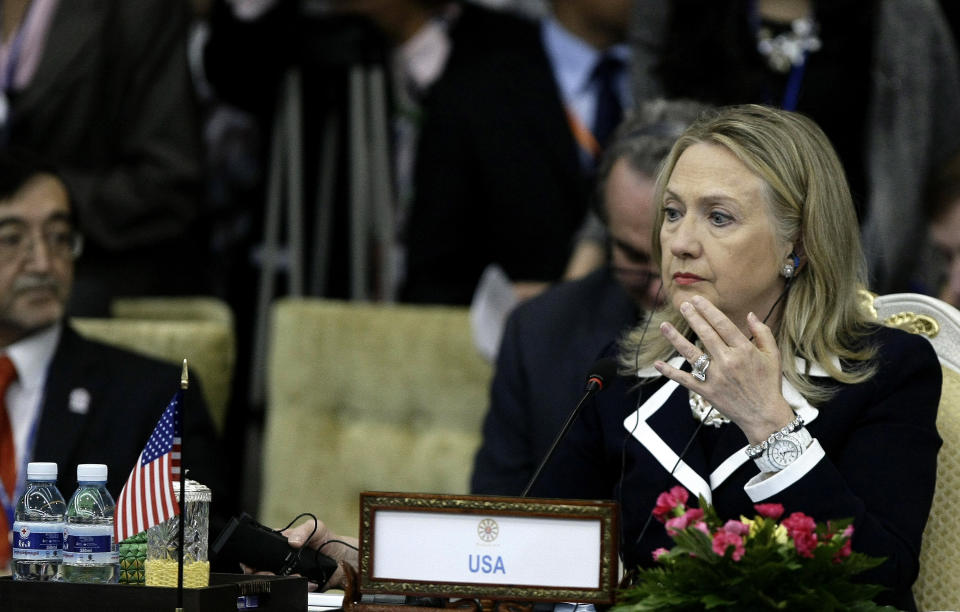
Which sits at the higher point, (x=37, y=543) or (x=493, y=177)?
(x=493, y=177)

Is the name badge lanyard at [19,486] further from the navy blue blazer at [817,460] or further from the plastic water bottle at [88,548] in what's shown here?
the navy blue blazer at [817,460]

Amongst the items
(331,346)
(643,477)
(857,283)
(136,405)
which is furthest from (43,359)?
(857,283)

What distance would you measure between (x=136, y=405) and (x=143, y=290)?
4.07ft

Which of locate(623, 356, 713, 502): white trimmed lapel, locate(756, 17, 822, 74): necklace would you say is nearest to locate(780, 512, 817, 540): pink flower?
locate(623, 356, 713, 502): white trimmed lapel

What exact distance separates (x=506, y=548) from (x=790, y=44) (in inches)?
110

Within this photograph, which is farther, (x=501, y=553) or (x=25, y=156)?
(x=25, y=156)

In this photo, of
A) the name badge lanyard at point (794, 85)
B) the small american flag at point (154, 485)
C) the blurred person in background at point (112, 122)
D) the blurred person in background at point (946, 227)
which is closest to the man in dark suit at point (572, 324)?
the name badge lanyard at point (794, 85)

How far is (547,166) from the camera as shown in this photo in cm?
532

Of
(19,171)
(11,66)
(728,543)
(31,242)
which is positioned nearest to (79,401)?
(31,242)

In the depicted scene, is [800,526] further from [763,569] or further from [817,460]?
[817,460]

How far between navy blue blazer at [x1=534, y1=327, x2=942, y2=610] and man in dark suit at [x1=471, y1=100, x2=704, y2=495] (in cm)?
78

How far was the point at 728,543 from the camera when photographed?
2.22 m

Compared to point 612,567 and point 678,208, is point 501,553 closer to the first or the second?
point 612,567

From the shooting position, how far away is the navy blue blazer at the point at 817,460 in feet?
8.68
